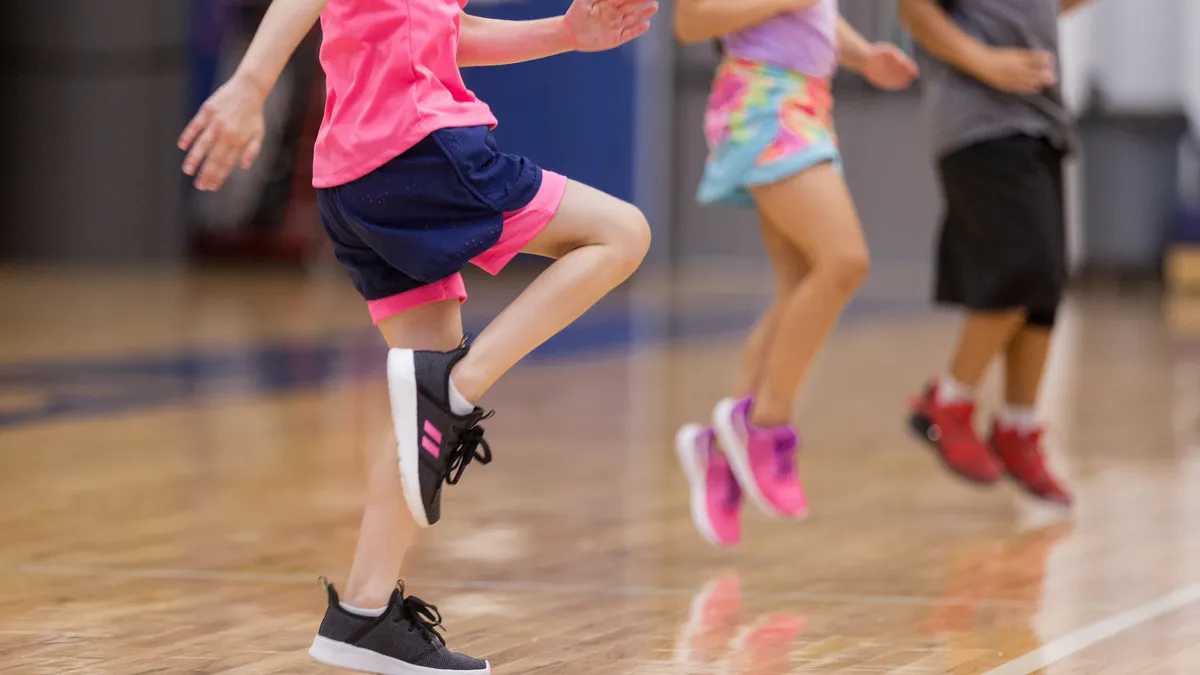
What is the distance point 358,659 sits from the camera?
6.83 feet

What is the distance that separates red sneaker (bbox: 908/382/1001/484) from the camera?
3744 millimetres

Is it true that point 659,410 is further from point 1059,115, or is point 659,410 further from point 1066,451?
point 1059,115

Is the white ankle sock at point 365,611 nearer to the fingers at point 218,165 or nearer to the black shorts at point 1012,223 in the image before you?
the fingers at point 218,165

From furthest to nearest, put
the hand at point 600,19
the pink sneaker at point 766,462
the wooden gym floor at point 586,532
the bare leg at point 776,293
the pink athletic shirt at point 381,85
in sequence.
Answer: the bare leg at point 776,293, the pink sneaker at point 766,462, the wooden gym floor at point 586,532, the hand at point 600,19, the pink athletic shirt at point 381,85

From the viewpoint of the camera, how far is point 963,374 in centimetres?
381

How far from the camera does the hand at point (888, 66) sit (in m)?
3.20

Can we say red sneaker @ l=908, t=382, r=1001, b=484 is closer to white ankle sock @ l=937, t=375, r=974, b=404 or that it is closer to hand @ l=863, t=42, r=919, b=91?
white ankle sock @ l=937, t=375, r=974, b=404

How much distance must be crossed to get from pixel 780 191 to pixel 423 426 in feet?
4.08

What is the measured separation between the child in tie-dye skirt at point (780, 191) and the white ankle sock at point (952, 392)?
661 mm

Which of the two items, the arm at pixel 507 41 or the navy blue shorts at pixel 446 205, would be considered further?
the arm at pixel 507 41

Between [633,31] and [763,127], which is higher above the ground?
[633,31]

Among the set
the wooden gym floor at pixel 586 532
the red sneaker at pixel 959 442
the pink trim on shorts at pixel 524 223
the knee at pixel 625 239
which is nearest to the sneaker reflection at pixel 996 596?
the wooden gym floor at pixel 586 532

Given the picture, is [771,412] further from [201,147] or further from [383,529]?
[201,147]

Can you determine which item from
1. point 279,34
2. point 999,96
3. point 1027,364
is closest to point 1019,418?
point 1027,364
